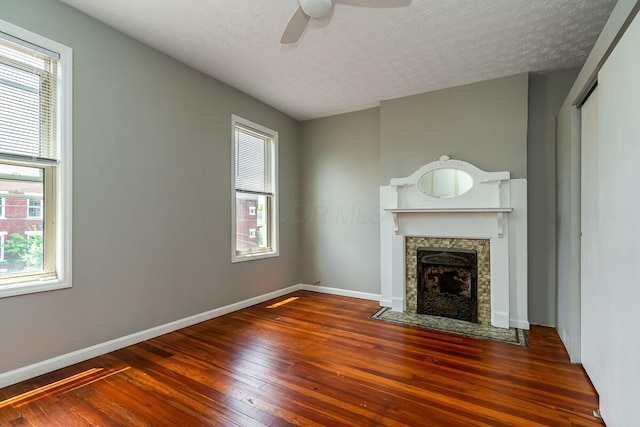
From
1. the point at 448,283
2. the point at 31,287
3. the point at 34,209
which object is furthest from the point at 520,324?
the point at 34,209

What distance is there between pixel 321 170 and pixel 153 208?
261 centimetres

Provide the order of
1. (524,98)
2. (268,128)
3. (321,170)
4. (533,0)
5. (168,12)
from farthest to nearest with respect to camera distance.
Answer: (321,170), (268,128), (524,98), (168,12), (533,0)

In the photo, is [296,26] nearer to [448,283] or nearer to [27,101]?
[27,101]

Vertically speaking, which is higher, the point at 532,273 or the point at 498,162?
the point at 498,162

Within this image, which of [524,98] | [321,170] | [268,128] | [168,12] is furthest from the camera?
[321,170]

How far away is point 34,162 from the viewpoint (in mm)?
2234

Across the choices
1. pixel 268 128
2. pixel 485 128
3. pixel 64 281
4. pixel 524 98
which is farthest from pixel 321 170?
pixel 64 281

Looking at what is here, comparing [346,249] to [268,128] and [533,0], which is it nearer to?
[268,128]

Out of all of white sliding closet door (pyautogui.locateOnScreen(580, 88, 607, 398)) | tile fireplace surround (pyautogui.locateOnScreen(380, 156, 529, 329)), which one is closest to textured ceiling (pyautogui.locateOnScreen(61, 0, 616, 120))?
white sliding closet door (pyautogui.locateOnScreen(580, 88, 607, 398))

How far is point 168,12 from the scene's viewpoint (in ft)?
7.93

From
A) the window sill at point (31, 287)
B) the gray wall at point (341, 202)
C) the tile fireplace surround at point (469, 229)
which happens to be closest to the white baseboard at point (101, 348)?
the window sill at point (31, 287)

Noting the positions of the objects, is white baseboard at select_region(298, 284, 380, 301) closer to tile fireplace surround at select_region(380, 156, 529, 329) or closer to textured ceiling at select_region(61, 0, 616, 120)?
tile fireplace surround at select_region(380, 156, 529, 329)

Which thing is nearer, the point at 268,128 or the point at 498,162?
the point at 498,162

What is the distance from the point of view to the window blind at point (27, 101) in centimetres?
213
